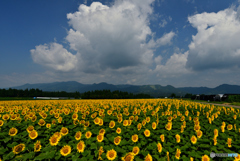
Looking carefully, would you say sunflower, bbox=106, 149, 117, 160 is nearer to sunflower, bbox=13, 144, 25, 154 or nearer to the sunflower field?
the sunflower field

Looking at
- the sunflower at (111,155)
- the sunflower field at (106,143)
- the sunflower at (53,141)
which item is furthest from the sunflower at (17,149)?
the sunflower at (111,155)

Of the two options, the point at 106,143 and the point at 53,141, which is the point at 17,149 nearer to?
the point at 53,141

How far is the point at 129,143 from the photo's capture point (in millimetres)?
4715

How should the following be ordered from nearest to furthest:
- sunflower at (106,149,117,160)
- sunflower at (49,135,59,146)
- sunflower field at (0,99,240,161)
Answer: sunflower at (106,149,117,160)
sunflower field at (0,99,240,161)
sunflower at (49,135,59,146)

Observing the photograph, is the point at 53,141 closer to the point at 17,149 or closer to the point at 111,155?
the point at 17,149

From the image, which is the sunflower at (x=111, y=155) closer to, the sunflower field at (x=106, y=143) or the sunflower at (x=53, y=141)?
the sunflower field at (x=106, y=143)

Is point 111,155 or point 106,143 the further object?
point 106,143

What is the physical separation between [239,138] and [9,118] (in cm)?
1160

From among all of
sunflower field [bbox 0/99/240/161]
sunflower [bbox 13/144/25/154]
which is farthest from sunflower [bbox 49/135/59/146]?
sunflower [bbox 13/144/25/154]

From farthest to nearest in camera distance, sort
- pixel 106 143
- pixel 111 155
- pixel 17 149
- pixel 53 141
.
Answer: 1. pixel 106 143
2. pixel 53 141
3. pixel 17 149
4. pixel 111 155

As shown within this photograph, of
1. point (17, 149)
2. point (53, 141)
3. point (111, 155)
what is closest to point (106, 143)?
point (111, 155)

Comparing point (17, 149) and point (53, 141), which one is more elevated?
point (53, 141)

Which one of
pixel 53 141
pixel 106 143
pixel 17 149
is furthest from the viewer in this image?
pixel 106 143

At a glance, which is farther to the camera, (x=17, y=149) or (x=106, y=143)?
(x=106, y=143)
